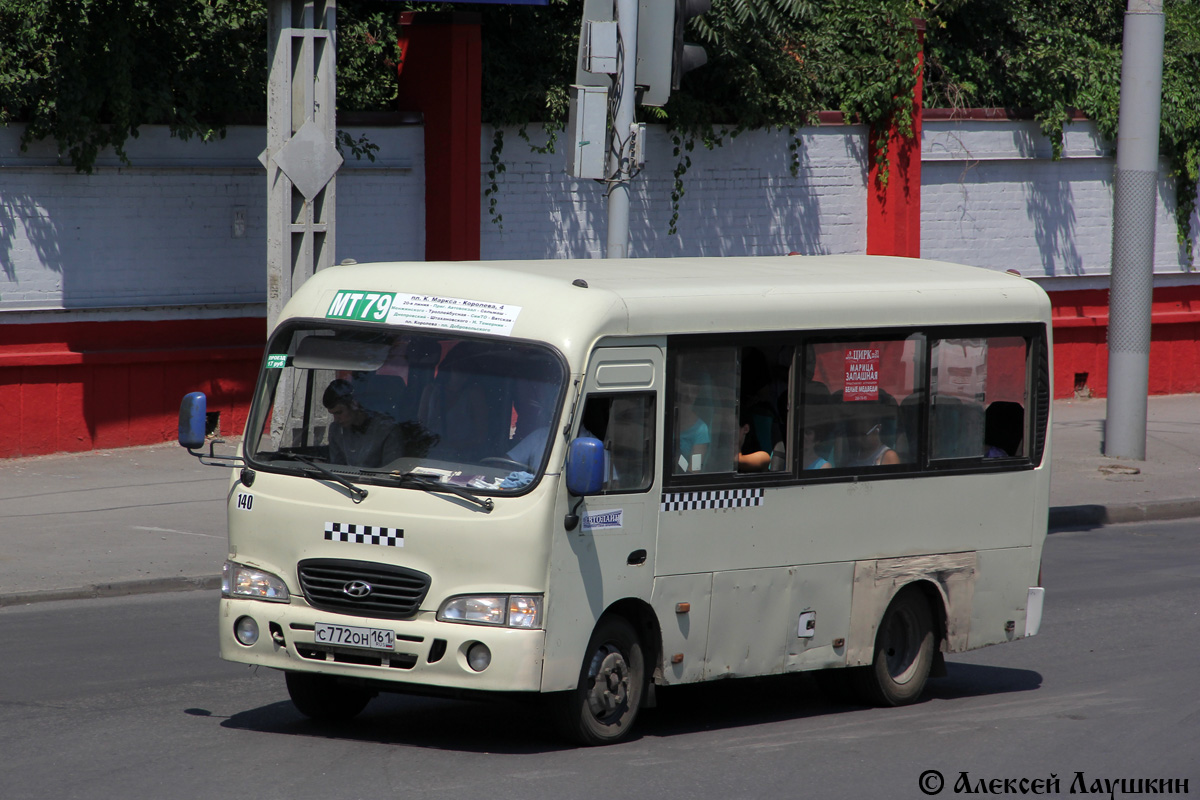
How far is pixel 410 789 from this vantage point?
21.9ft

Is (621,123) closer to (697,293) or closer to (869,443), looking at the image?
(869,443)

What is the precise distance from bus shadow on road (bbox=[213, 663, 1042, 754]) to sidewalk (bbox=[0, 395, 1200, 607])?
133 inches

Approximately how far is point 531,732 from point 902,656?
2.28m

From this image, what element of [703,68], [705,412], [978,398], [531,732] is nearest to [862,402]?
[978,398]

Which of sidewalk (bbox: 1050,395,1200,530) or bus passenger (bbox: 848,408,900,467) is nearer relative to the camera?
bus passenger (bbox: 848,408,900,467)

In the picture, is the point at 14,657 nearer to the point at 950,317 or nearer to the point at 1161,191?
the point at 950,317

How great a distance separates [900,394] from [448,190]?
9.90 m

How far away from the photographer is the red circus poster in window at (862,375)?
27.6 feet

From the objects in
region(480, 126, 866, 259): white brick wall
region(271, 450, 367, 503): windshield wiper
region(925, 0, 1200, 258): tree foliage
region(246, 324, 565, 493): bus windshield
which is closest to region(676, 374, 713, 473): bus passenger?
region(246, 324, 565, 493): bus windshield

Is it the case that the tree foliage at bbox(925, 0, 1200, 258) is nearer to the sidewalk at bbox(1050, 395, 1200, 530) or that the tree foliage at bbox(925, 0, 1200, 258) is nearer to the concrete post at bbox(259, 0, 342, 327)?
the sidewalk at bbox(1050, 395, 1200, 530)

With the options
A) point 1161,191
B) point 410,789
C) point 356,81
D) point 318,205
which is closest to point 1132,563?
point 318,205

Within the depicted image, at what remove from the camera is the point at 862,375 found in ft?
27.8

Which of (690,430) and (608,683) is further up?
(690,430)

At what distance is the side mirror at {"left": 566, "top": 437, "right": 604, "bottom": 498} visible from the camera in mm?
6953
